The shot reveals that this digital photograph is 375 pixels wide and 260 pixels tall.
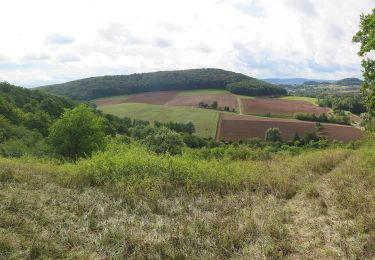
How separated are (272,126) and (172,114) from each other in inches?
1342

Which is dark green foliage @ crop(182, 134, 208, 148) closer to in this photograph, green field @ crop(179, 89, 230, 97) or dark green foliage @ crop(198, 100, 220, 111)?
dark green foliage @ crop(198, 100, 220, 111)

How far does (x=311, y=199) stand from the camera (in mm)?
9273

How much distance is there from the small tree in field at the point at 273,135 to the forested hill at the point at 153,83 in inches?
2815

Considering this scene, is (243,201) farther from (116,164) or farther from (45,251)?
(45,251)

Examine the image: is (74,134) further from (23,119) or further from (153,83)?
(153,83)

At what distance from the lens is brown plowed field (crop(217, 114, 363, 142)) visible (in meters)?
67.0

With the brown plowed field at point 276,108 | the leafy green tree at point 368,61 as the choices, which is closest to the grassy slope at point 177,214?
the leafy green tree at point 368,61

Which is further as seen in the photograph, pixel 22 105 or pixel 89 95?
pixel 89 95

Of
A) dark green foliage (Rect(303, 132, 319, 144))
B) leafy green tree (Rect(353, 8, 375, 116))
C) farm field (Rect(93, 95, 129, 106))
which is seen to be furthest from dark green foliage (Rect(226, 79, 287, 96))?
leafy green tree (Rect(353, 8, 375, 116))

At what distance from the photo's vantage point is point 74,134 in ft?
121

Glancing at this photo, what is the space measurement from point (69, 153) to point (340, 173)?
32.0 m

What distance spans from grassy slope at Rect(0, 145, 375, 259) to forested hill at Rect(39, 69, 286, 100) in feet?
424

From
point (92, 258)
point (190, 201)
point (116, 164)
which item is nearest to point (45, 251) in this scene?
point (92, 258)

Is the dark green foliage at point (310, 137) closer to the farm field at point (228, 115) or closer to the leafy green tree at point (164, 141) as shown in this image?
the farm field at point (228, 115)
